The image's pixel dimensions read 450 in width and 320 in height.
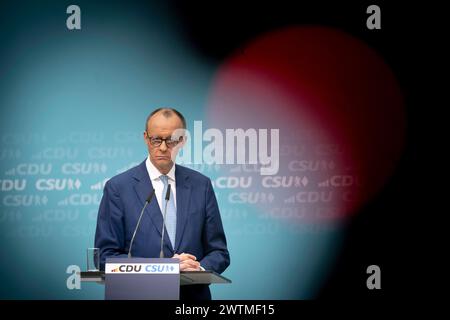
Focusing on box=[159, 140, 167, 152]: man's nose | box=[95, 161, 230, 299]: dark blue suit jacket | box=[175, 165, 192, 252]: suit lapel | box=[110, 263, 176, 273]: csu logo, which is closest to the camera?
box=[110, 263, 176, 273]: csu logo

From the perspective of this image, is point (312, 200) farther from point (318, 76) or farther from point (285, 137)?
point (318, 76)

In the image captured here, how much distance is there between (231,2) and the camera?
7684 millimetres

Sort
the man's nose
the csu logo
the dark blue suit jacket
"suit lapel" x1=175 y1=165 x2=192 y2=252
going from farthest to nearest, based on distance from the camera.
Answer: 1. the man's nose
2. "suit lapel" x1=175 y1=165 x2=192 y2=252
3. the dark blue suit jacket
4. the csu logo

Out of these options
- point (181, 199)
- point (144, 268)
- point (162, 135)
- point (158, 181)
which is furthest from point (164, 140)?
point (144, 268)

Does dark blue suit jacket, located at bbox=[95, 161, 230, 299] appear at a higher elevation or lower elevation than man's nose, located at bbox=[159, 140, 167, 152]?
lower

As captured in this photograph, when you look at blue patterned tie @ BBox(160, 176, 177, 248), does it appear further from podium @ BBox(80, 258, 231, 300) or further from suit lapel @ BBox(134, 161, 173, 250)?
podium @ BBox(80, 258, 231, 300)

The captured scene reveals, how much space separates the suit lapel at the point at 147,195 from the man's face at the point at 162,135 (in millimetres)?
109

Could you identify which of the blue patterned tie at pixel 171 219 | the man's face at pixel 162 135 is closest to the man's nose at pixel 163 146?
the man's face at pixel 162 135

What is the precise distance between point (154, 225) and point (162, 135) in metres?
0.62

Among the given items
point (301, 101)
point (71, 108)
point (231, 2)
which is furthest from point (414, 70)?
point (71, 108)

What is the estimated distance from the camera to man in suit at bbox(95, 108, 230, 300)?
603 centimetres

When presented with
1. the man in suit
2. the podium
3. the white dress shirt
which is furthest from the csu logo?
the white dress shirt

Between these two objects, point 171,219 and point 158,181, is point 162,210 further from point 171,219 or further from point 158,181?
point 158,181

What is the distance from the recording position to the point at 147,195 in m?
6.21
